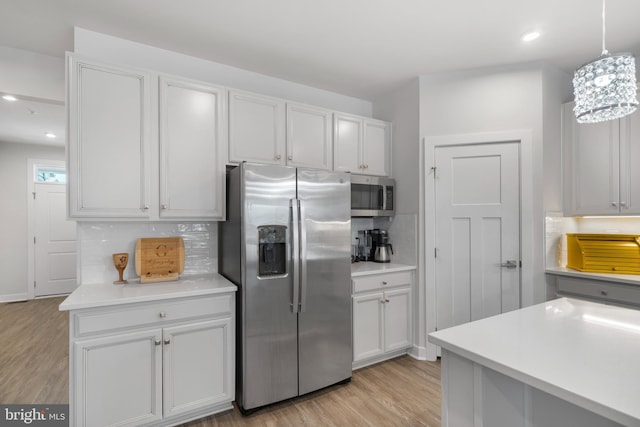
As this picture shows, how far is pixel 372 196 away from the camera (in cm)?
336

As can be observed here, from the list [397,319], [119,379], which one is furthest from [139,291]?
[397,319]

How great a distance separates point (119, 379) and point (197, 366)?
17.6 inches

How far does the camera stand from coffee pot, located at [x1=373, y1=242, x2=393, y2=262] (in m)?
3.43

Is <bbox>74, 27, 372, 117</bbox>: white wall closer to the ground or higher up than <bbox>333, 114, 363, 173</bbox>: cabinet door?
higher up

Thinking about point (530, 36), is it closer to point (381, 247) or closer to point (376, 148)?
point (376, 148)

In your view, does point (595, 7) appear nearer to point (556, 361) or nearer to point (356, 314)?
point (556, 361)

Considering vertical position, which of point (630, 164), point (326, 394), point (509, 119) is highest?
point (509, 119)

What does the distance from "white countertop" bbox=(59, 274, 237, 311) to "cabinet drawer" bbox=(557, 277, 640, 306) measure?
276 cm

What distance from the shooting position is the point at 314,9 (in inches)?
84.3

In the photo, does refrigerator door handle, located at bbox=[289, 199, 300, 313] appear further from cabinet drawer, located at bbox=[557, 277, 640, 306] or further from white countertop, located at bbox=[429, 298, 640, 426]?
cabinet drawer, located at bbox=[557, 277, 640, 306]

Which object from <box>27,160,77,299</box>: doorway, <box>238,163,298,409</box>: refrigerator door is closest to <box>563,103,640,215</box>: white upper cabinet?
<box>238,163,298,409</box>: refrigerator door

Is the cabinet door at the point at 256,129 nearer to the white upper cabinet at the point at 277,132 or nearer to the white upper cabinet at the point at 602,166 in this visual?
the white upper cabinet at the point at 277,132

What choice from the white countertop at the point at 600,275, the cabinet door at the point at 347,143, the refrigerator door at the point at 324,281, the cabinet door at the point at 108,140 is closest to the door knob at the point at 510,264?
the white countertop at the point at 600,275

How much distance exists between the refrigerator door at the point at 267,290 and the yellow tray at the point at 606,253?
2.49 meters
